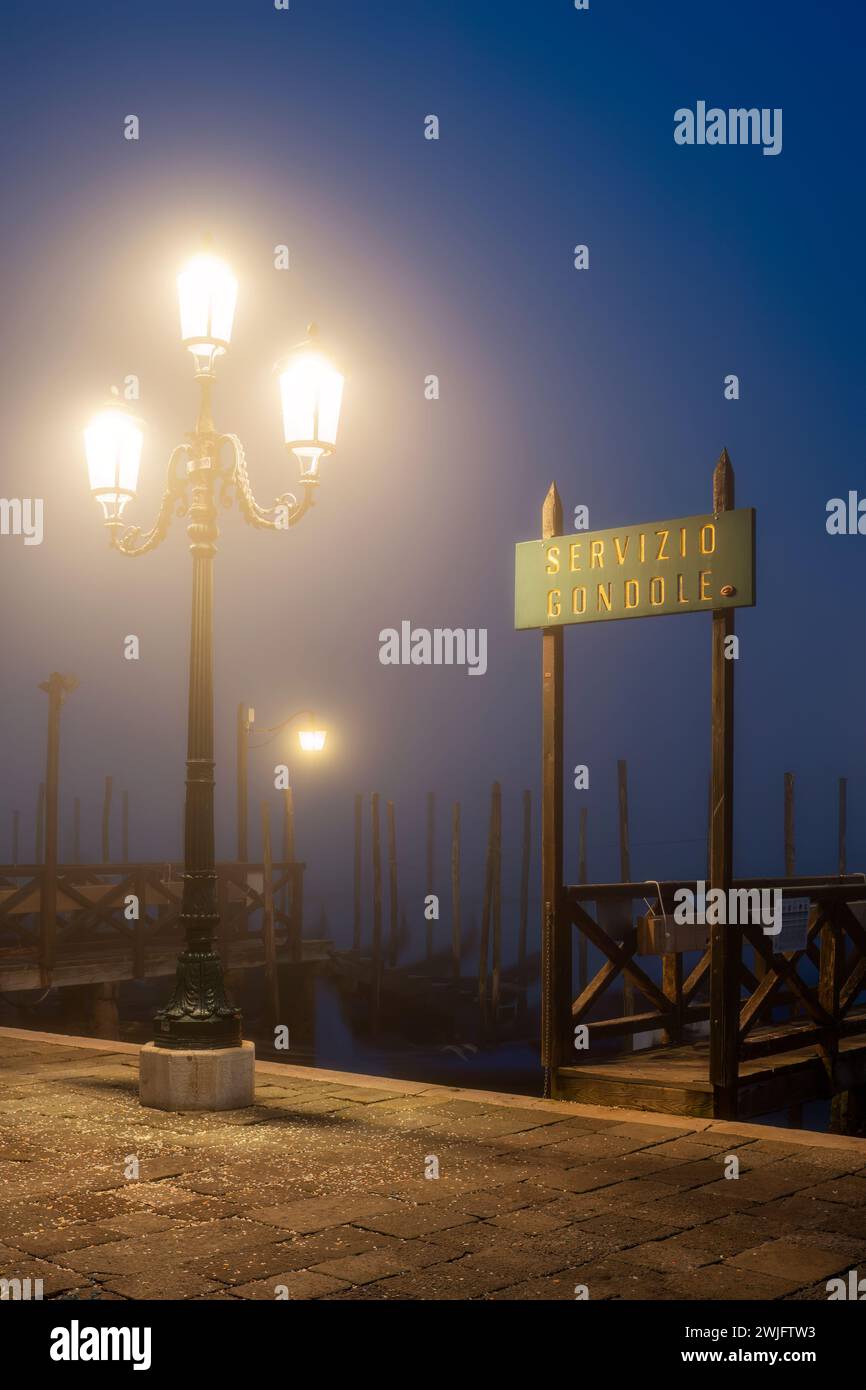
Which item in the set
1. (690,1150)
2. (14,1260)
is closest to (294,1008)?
(690,1150)

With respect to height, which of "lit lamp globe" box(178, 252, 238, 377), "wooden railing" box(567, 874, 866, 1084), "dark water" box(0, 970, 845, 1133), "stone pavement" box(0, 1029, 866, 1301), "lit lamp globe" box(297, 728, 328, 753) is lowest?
"dark water" box(0, 970, 845, 1133)

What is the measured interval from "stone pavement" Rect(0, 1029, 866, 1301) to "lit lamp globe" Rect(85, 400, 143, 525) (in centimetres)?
340

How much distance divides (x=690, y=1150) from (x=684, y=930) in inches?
101

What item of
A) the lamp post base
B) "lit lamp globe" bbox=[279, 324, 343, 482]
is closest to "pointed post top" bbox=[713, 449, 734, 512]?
"lit lamp globe" bbox=[279, 324, 343, 482]

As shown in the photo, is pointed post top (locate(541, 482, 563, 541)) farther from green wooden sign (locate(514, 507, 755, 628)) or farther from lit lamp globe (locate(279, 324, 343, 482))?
lit lamp globe (locate(279, 324, 343, 482))

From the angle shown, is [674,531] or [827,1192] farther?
[674,531]

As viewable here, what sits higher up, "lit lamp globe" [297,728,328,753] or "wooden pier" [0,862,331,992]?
"lit lamp globe" [297,728,328,753]

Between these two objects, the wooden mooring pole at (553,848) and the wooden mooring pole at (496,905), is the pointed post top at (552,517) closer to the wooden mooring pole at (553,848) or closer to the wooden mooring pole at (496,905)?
the wooden mooring pole at (553,848)

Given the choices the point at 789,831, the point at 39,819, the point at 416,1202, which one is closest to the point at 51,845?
the point at 416,1202

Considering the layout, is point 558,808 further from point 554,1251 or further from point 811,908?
point 554,1251

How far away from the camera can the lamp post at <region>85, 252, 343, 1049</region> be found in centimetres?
698

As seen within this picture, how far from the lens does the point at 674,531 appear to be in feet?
22.6

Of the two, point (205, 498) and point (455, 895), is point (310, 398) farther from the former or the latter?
point (455, 895)

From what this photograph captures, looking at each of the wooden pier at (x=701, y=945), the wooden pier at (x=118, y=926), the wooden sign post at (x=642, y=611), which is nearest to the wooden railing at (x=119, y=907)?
the wooden pier at (x=118, y=926)
